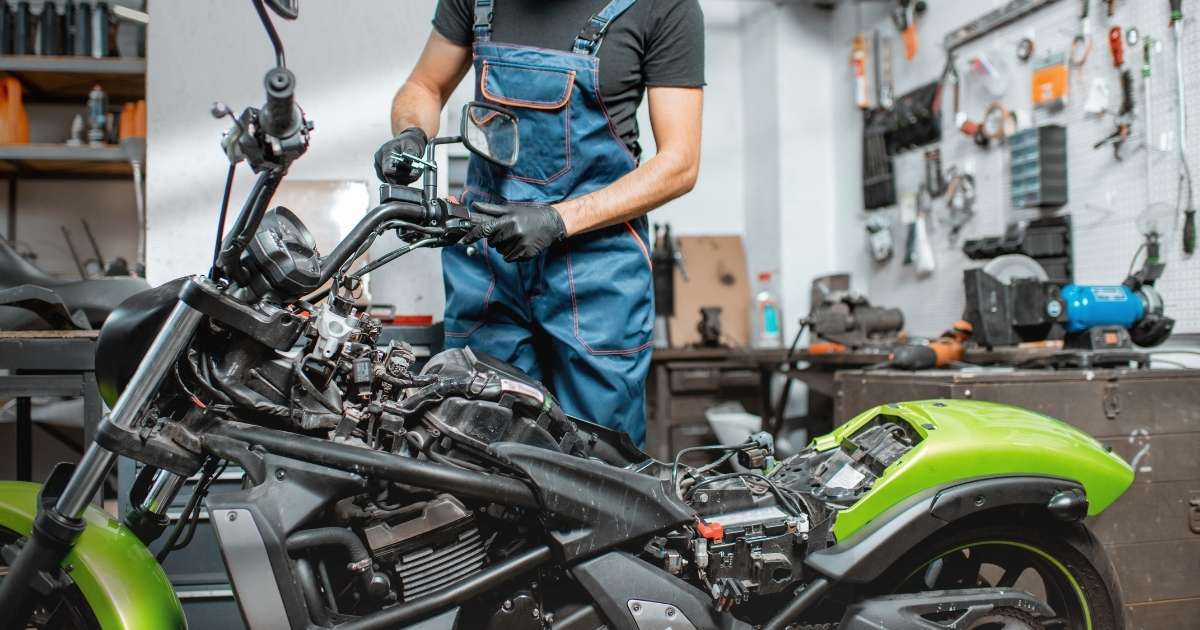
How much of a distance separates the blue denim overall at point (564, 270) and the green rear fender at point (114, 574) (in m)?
0.65

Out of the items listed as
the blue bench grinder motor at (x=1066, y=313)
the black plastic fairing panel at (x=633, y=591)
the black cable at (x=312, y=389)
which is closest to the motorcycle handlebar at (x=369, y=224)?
the black cable at (x=312, y=389)

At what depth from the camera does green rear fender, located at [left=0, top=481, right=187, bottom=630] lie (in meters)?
1.06

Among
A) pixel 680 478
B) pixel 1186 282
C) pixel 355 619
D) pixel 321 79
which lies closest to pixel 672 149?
pixel 680 478

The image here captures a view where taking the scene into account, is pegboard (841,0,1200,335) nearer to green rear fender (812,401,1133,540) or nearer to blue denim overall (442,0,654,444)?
green rear fender (812,401,1133,540)

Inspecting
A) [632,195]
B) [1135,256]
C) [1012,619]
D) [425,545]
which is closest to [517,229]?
[632,195]

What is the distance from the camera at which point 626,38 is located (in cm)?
158

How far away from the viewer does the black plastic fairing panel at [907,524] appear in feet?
3.95

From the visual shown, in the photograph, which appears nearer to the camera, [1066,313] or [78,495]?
[78,495]

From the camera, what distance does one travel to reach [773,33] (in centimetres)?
484

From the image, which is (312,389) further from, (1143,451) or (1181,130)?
(1181,130)

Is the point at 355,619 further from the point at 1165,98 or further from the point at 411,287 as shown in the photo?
the point at 1165,98

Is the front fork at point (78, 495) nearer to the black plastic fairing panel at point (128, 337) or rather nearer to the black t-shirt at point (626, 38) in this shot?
the black plastic fairing panel at point (128, 337)

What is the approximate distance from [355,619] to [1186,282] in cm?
277

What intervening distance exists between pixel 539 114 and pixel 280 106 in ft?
2.19
